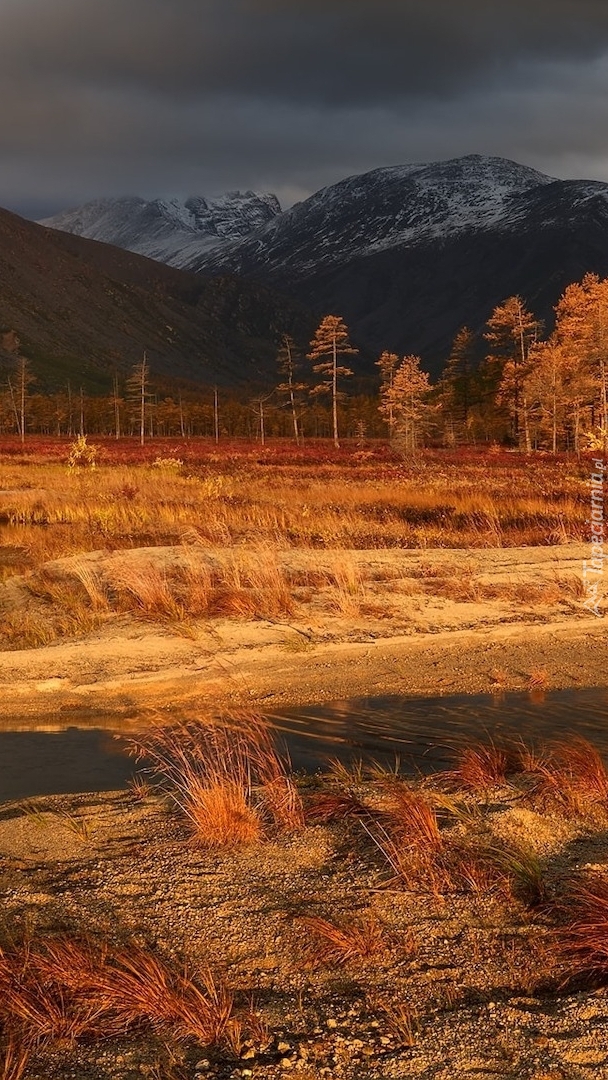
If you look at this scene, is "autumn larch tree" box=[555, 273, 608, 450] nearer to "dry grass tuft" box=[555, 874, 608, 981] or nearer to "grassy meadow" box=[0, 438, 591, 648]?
"grassy meadow" box=[0, 438, 591, 648]

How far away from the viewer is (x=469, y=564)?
15992 mm

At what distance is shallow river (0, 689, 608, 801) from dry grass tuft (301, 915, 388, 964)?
122 inches

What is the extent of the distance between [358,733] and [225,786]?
109 inches

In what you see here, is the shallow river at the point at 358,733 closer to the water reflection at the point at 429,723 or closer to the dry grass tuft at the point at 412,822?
the water reflection at the point at 429,723

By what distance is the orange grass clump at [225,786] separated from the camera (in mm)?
5688

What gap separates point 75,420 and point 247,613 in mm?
149860

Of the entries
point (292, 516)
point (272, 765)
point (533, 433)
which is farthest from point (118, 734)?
point (533, 433)

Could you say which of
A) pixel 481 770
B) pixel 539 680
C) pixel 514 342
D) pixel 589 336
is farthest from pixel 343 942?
pixel 514 342

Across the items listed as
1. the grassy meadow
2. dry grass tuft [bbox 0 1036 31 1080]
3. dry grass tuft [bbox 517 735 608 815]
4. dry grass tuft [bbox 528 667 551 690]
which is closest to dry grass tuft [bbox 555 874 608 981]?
dry grass tuft [bbox 517 735 608 815]

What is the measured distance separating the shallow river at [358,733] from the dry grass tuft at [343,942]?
3.09 metres

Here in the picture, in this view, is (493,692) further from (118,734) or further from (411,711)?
(118,734)

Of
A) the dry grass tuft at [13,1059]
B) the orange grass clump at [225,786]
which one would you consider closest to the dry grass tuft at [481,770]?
the orange grass clump at [225,786]

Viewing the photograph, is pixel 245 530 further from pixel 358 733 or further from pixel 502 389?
pixel 502 389

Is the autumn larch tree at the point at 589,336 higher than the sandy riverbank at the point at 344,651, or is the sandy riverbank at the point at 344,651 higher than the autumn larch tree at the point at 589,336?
the autumn larch tree at the point at 589,336
